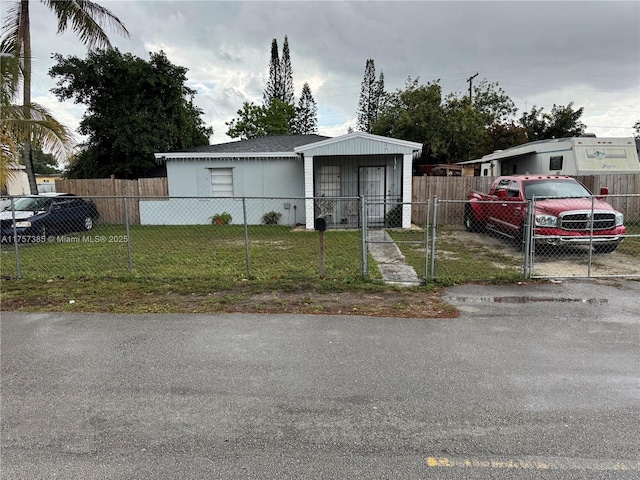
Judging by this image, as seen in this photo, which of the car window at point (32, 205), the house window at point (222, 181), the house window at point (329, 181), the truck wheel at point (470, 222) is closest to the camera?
the car window at point (32, 205)

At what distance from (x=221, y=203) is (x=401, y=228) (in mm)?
7635

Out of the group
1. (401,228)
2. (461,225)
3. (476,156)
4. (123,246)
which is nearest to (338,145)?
(401,228)

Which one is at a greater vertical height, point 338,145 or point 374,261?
point 338,145

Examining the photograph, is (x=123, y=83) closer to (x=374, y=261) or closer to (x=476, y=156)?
(x=374, y=261)

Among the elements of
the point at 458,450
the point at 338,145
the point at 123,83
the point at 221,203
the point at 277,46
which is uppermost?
the point at 277,46

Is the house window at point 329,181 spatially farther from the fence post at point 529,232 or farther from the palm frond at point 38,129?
the fence post at point 529,232

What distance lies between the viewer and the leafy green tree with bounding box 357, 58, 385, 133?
46156mm

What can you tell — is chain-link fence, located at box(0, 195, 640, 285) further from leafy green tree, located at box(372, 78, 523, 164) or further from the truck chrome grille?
leafy green tree, located at box(372, 78, 523, 164)

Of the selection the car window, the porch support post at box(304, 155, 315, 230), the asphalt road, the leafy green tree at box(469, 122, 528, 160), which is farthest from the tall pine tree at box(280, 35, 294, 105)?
the asphalt road

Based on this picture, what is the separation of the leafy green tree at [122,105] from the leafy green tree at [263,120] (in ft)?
64.7

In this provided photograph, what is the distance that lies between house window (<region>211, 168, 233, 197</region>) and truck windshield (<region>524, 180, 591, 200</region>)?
11134 mm

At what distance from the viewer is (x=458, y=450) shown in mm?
2672

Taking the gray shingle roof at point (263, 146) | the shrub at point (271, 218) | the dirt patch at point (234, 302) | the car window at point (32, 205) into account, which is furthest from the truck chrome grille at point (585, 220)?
the car window at point (32, 205)

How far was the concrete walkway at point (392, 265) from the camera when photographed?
6.95 metres
